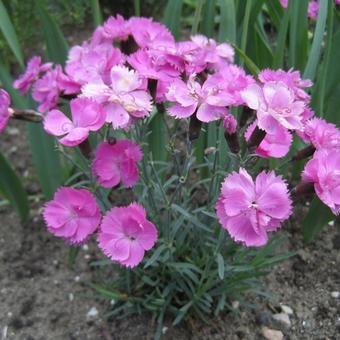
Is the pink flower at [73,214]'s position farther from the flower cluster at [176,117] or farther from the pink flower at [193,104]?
the pink flower at [193,104]

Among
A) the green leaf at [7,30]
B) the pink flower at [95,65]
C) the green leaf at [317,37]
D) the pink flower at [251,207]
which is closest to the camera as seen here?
the pink flower at [251,207]

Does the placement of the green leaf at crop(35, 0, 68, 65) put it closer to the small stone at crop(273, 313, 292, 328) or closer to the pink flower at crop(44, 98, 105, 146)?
the pink flower at crop(44, 98, 105, 146)

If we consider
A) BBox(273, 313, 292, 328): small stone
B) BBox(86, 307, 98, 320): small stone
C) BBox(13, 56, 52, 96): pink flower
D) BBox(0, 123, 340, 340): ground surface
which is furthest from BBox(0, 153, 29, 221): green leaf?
BBox(273, 313, 292, 328): small stone

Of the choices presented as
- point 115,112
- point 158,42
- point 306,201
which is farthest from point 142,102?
point 306,201

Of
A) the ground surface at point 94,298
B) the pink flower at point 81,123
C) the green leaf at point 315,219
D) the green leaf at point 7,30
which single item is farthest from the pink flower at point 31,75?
the green leaf at point 315,219

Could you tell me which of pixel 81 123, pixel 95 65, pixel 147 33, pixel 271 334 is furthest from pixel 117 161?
pixel 271 334

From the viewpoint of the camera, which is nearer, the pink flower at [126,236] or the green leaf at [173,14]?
the pink flower at [126,236]

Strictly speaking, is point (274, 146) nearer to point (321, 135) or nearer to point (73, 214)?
point (321, 135)
